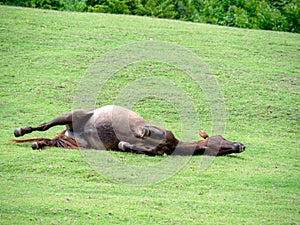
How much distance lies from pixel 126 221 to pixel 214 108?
5661mm

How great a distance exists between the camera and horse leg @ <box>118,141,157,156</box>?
776 cm

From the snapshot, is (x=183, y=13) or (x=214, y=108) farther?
(x=183, y=13)

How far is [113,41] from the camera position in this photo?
13.7 meters

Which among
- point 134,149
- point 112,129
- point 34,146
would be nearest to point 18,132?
point 34,146

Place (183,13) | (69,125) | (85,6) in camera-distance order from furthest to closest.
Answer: (183,13)
(85,6)
(69,125)

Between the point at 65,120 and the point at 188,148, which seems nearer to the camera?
the point at 188,148

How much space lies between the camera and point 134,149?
7.78 m

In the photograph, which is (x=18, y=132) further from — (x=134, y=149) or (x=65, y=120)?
(x=134, y=149)

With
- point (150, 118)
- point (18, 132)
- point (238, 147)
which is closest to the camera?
point (238, 147)

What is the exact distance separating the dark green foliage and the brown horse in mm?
10419

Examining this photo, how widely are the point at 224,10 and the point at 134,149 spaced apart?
12.2 meters

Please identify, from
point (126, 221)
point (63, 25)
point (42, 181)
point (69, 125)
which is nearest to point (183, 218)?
point (126, 221)

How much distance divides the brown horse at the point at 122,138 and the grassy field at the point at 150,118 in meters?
0.16

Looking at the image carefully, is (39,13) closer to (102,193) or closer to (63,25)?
(63,25)
